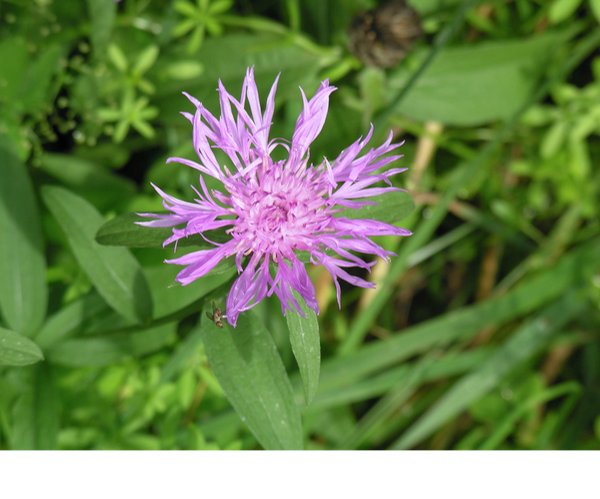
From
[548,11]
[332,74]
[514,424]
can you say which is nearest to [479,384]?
[514,424]

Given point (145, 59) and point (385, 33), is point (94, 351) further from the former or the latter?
point (385, 33)

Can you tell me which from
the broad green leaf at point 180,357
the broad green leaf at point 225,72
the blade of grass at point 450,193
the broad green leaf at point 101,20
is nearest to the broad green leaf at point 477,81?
the blade of grass at point 450,193

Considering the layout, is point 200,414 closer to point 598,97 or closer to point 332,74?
point 332,74

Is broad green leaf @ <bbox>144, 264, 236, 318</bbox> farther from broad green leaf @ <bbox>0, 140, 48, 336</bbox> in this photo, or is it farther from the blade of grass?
the blade of grass

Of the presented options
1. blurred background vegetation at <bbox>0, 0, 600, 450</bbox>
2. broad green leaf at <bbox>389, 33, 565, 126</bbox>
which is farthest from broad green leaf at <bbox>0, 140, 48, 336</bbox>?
broad green leaf at <bbox>389, 33, 565, 126</bbox>

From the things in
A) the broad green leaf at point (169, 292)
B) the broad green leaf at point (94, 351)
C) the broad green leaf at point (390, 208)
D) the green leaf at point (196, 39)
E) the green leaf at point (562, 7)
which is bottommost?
the broad green leaf at point (94, 351)

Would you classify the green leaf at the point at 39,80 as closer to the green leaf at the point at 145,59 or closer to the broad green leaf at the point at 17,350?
the green leaf at the point at 145,59

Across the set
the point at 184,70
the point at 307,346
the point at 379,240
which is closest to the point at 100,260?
the point at 307,346
